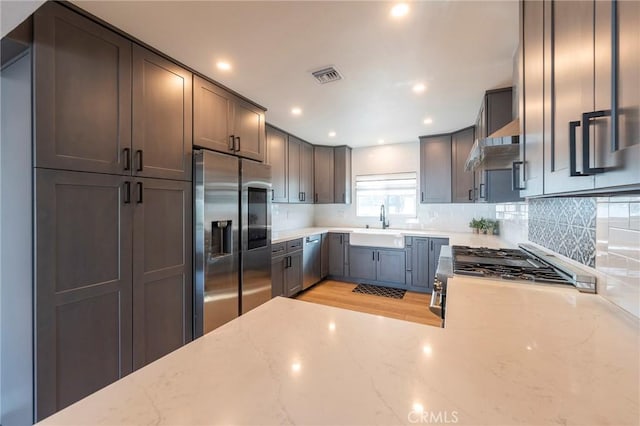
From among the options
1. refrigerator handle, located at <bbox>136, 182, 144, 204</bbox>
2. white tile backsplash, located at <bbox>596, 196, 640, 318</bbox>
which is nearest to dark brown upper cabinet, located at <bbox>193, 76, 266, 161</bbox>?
refrigerator handle, located at <bbox>136, 182, 144, 204</bbox>

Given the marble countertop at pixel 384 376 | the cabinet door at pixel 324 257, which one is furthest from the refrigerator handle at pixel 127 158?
the cabinet door at pixel 324 257

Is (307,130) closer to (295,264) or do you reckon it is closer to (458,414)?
(295,264)

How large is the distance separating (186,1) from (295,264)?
2.86 metres

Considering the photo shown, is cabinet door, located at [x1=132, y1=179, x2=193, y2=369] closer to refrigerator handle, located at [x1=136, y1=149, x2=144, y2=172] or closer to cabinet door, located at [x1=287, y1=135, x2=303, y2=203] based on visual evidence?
refrigerator handle, located at [x1=136, y1=149, x2=144, y2=172]

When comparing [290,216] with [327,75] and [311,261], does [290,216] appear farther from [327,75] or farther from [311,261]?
[327,75]

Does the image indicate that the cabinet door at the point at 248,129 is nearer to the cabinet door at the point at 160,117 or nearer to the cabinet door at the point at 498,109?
the cabinet door at the point at 160,117

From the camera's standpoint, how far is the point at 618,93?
0.51m

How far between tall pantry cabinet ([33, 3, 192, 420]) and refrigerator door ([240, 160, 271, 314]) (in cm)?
53

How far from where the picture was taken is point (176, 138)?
198cm

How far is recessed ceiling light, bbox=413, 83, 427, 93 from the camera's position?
2.36 metres

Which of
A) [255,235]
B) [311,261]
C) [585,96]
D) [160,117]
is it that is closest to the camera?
[585,96]

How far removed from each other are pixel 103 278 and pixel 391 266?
3458 millimetres

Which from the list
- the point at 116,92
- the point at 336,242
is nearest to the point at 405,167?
the point at 336,242

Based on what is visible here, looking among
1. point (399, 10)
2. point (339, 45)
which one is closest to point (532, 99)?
point (399, 10)
